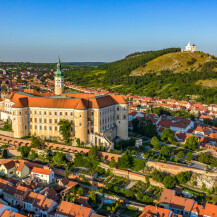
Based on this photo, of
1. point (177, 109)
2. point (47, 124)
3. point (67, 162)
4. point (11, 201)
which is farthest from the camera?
point (177, 109)

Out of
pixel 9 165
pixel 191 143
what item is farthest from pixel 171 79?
pixel 9 165

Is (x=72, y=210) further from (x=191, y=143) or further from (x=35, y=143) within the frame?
(x=191, y=143)

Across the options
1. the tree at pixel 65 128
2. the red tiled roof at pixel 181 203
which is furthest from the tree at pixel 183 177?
the tree at pixel 65 128

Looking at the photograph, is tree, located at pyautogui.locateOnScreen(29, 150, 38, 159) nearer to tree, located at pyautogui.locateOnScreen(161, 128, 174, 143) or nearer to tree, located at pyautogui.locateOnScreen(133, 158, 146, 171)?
tree, located at pyautogui.locateOnScreen(133, 158, 146, 171)

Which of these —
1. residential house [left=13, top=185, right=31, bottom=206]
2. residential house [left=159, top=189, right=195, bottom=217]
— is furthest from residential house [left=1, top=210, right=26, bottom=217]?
residential house [left=159, top=189, right=195, bottom=217]

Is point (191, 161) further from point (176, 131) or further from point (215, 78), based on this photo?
point (215, 78)

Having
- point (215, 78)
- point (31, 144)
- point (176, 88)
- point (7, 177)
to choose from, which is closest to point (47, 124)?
point (31, 144)
